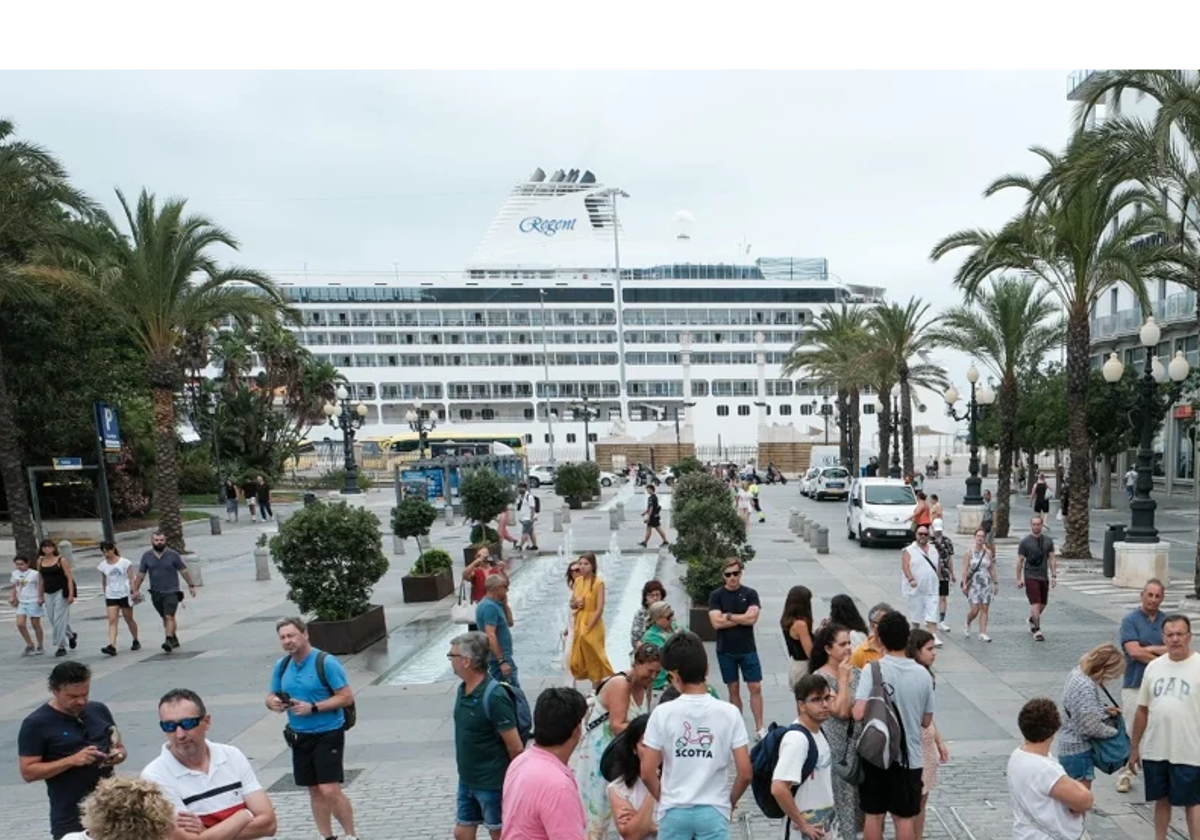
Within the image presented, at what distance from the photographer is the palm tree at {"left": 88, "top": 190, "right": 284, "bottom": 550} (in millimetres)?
20422

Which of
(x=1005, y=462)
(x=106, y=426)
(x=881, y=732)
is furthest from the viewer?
(x=1005, y=462)

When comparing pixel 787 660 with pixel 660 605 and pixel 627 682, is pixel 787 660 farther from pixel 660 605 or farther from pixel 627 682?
pixel 627 682

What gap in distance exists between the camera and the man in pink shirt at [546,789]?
138 inches

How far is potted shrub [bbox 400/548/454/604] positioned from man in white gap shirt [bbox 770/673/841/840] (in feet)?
36.8

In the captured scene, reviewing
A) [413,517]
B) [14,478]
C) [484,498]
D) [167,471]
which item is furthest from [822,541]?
[14,478]

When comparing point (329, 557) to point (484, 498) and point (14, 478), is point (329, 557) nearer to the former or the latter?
point (484, 498)

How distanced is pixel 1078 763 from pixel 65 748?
5400mm

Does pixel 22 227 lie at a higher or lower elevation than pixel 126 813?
higher

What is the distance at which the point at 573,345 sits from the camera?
247ft

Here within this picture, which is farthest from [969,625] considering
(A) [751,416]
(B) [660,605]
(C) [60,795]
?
(A) [751,416]

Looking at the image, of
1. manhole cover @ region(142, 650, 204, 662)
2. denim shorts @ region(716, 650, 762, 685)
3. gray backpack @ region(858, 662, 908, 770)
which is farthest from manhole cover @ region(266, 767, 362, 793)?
manhole cover @ region(142, 650, 204, 662)

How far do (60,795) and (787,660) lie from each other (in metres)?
7.44

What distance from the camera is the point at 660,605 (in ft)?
19.9

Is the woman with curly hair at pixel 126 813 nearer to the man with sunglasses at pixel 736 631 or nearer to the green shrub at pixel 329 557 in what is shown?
the man with sunglasses at pixel 736 631
